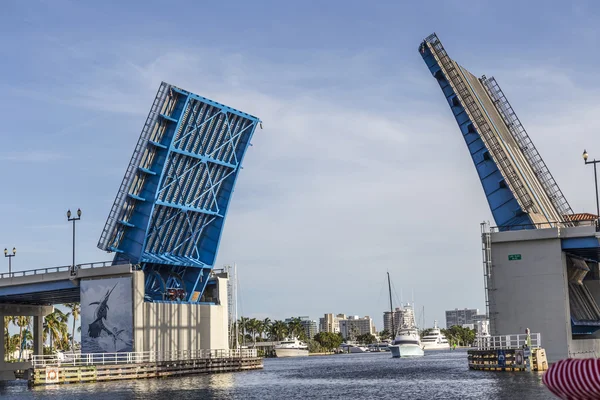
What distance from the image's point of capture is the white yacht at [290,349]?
14662 cm

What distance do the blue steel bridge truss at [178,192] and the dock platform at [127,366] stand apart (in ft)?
13.6

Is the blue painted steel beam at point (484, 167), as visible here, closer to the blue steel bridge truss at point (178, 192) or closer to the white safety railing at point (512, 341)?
the white safety railing at point (512, 341)

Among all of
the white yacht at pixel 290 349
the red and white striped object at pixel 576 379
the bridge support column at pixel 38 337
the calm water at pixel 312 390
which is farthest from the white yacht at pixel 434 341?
the red and white striped object at pixel 576 379

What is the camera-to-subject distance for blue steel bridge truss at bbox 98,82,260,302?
156 feet

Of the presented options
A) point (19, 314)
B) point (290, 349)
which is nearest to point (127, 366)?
point (19, 314)

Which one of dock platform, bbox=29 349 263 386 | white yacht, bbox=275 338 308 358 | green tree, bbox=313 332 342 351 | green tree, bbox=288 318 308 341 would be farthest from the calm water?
green tree, bbox=313 332 342 351

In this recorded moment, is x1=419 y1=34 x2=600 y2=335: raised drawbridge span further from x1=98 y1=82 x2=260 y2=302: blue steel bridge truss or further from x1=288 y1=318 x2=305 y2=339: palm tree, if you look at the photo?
x1=288 y1=318 x2=305 y2=339: palm tree

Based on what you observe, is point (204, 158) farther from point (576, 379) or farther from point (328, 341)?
point (328, 341)

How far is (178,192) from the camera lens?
5075 cm

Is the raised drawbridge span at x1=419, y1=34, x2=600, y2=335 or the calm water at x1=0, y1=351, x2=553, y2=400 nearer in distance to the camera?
the calm water at x1=0, y1=351, x2=553, y2=400

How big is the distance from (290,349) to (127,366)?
4060 inches

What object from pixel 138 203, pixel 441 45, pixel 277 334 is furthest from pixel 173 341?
pixel 277 334

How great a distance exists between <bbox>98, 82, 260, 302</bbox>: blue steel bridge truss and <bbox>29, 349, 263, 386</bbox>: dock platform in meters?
4.14

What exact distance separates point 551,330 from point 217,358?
2294 centimetres
